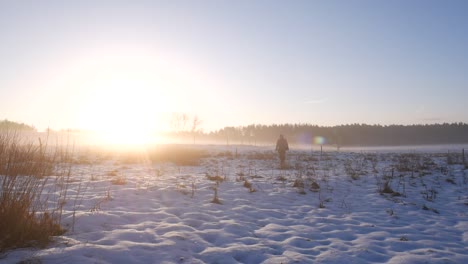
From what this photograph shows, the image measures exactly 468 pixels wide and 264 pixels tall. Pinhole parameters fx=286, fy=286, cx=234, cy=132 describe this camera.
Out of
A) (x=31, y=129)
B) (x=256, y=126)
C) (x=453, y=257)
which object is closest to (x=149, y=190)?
(x=31, y=129)

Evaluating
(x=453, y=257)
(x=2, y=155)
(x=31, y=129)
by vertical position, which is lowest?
(x=453, y=257)

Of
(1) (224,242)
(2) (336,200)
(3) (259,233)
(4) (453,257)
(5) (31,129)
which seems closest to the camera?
(4) (453,257)

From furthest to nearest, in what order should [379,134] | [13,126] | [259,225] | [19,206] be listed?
[379,134] → [259,225] → [13,126] → [19,206]

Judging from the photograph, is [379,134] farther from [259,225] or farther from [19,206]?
[19,206]

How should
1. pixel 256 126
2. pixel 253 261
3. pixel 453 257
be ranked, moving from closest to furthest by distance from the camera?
pixel 253 261 < pixel 453 257 < pixel 256 126

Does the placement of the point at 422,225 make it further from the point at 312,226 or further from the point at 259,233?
the point at 259,233

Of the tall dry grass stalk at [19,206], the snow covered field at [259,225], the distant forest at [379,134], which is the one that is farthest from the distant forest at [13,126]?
the distant forest at [379,134]

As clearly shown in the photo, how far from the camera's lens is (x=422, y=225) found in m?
6.18

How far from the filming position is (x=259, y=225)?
5941 mm

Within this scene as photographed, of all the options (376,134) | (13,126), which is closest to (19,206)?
(13,126)

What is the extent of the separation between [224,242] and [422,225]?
14.5 feet

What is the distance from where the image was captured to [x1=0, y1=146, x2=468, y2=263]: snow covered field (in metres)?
4.22

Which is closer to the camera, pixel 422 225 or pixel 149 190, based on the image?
pixel 422 225

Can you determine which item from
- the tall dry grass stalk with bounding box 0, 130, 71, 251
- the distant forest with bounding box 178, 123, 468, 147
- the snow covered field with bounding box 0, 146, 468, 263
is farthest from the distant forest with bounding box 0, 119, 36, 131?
the distant forest with bounding box 178, 123, 468, 147
